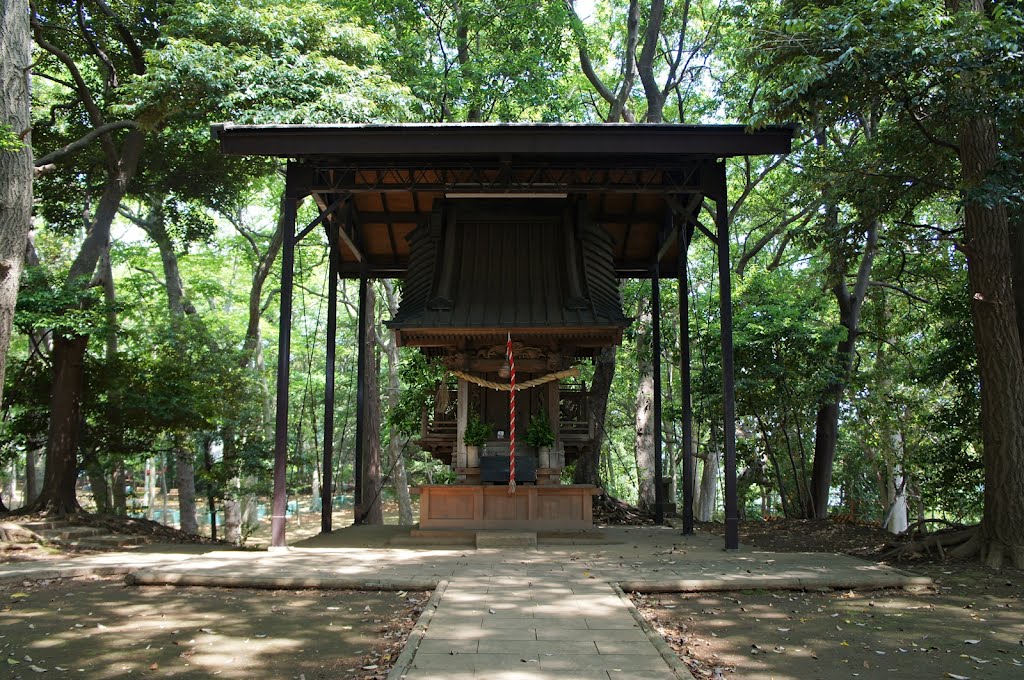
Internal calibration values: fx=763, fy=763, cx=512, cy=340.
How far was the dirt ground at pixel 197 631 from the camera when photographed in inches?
204

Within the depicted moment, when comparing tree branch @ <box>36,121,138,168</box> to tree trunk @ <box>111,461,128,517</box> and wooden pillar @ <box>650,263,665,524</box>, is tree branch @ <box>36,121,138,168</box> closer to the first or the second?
tree trunk @ <box>111,461,128,517</box>

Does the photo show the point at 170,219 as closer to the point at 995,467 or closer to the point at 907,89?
the point at 907,89

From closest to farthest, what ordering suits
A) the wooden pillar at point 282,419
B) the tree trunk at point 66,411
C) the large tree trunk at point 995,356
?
1. the large tree trunk at point 995,356
2. the wooden pillar at point 282,419
3. the tree trunk at point 66,411

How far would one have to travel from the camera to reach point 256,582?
802 centimetres

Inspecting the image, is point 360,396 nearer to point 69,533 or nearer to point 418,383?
point 418,383

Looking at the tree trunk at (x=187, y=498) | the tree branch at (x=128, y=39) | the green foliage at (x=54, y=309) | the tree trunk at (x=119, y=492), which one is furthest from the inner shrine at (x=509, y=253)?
the tree trunk at (x=119, y=492)

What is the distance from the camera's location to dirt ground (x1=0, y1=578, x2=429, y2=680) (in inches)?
A: 204

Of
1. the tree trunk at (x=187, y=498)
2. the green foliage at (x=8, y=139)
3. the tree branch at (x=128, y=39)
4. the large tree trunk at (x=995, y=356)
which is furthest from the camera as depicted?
the tree trunk at (x=187, y=498)

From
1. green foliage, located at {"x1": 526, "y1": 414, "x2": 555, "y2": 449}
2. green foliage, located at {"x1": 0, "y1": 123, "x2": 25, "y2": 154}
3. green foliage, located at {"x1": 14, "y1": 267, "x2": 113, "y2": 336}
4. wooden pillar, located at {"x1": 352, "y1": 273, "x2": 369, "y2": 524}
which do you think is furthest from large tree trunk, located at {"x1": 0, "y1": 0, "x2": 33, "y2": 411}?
green foliage, located at {"x1": 526, "y1": 414, "x2": 555, "y2": 449}

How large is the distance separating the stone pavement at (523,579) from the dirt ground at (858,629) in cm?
34

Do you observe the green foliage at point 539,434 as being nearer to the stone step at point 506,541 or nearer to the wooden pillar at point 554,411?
the wooden pillar at point 554,411

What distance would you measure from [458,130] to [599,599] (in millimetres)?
6637

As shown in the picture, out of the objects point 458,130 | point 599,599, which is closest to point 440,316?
point 458,130

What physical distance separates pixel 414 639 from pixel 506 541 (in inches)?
232
